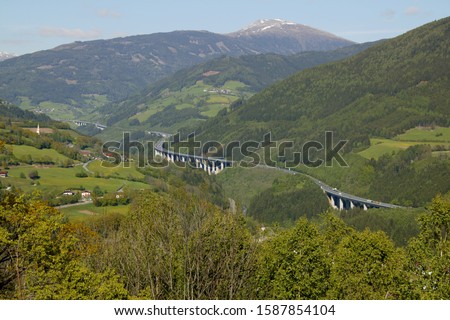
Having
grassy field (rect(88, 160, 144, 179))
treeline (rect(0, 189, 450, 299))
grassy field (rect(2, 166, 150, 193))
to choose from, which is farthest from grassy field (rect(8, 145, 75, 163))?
treeline (rect(0, 189, 450, 299))

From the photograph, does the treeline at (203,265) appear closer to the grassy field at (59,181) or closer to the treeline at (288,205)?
the grassy field at (59,181)

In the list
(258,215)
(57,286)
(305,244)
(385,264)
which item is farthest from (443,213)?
(258,215)

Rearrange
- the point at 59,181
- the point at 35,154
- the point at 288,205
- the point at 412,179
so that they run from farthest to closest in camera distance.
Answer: the point at 35,154
the point at 288,205
the point at 412,179
the point at 59,181

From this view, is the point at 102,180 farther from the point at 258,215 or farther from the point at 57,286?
the point at 57,286

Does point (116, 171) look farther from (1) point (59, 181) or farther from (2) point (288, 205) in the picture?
(2) point (288, 205)

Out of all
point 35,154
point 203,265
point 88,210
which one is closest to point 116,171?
point 35,154

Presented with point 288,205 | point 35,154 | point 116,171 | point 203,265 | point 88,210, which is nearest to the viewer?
point 203,265

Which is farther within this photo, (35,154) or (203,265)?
(35,154)

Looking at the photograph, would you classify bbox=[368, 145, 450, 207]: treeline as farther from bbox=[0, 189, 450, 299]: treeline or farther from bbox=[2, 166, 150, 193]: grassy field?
bbox=[0, 189, 450, 299]: treeline
